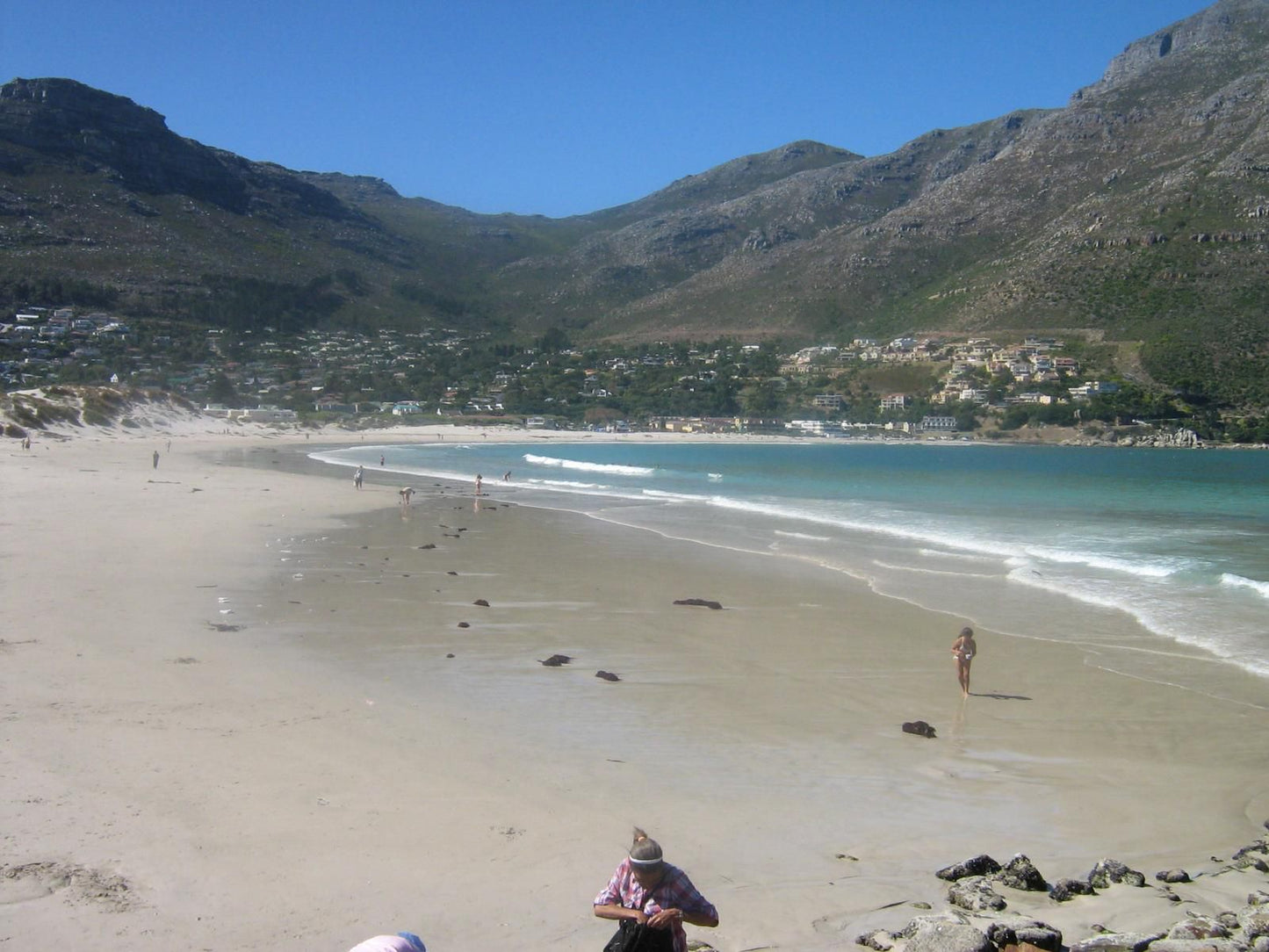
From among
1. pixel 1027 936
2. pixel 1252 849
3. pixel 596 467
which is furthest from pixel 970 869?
pixel 596 467

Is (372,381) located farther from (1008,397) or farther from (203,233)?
(1008,397)

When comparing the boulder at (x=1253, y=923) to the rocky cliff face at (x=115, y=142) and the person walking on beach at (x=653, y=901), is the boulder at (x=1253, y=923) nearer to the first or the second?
the person walking on beach at (x=653, y=901)

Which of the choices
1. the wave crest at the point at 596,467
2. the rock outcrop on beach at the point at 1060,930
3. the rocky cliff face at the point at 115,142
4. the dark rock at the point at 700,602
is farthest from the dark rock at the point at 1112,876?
the rocky cliff face at the point at 115,142

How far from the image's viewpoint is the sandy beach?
4.79 meters

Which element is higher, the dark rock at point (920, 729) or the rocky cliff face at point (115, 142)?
the rocky cliff face at point (115, 142)

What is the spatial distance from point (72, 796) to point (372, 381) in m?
104

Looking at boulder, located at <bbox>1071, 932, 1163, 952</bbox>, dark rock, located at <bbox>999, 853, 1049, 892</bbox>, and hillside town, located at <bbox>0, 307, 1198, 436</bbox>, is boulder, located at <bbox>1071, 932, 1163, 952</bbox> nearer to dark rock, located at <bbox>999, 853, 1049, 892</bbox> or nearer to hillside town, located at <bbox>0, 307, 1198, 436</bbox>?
dark rock, located at <bbox>999, 853, 1049, 892</bbox>

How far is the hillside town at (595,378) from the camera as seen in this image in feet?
→ 273

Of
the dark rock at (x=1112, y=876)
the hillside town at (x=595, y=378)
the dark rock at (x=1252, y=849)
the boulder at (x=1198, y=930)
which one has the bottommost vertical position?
the dark rock at (x=1252, y=849)

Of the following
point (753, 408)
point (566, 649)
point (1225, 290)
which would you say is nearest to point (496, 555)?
point (566, 649)

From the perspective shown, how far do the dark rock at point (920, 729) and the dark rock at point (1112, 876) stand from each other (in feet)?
9.29

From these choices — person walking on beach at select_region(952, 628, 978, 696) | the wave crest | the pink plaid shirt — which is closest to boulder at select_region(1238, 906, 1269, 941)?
the pink plaid shirt

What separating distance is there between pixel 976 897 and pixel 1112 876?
0.93 m

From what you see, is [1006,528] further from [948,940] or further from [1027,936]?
[948,940]
